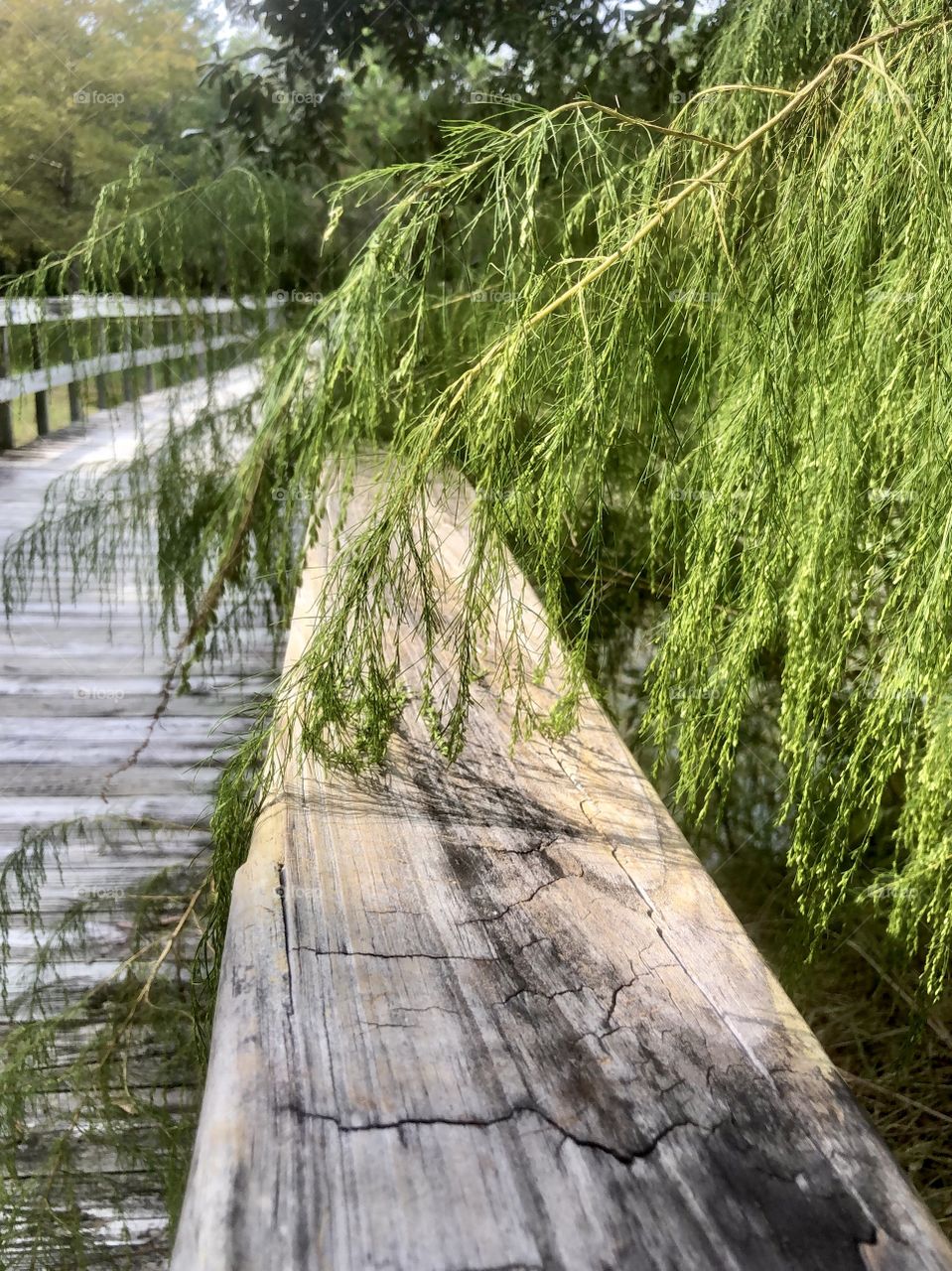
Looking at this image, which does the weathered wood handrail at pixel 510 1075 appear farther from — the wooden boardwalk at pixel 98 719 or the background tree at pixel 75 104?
the background tree at pixel 75 104

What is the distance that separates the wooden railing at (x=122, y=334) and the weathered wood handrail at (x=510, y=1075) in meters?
1.17

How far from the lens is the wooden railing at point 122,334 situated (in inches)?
60.8

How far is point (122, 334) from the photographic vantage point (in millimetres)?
1595

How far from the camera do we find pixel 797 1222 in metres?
0.34

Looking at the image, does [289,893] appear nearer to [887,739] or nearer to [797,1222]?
[797,1222]

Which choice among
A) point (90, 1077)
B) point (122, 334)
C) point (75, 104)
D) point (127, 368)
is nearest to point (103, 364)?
point (127, 368)

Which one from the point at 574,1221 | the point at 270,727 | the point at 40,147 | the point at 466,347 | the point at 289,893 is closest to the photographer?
the point at 574,1221

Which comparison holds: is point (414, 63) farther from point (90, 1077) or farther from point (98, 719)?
point (90, 1077)

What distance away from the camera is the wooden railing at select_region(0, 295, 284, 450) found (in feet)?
5.07

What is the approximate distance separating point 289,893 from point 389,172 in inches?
19.7

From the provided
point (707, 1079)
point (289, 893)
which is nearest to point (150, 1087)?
point (289, 893)

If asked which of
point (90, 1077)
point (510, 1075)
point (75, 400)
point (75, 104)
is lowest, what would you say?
point (90, 1077)

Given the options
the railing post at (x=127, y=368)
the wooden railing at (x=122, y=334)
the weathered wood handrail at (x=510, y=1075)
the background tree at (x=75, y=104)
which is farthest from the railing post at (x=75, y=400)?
the weathered wood handrail at (x=510, y=1075)

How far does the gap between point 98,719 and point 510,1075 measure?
154 centimetres
